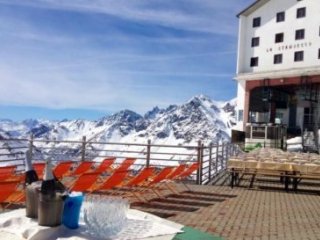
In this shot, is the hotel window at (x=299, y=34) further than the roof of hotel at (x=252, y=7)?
No

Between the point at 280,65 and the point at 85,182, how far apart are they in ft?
111

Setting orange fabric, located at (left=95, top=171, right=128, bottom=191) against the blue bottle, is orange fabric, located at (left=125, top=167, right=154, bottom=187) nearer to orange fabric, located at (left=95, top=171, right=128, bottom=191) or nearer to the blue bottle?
orange fabric, located at (left=95, top=171, right=128, bottom=191)

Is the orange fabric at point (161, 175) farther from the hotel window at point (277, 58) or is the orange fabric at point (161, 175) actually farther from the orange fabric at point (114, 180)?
the hotel window at point (277, 58)

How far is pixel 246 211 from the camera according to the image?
31.6 feet

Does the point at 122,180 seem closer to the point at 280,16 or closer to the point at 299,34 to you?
the point at 299,34

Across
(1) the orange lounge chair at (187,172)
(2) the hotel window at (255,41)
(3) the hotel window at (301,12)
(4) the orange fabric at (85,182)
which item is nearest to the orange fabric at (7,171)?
(4) the orange fabric at (85,182)

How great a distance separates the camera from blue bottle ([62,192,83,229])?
4394mm

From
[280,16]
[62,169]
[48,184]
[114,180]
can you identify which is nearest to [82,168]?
[62,169]

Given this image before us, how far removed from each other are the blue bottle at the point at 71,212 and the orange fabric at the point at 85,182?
3.97 m

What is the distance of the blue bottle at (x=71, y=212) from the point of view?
14.4 ft

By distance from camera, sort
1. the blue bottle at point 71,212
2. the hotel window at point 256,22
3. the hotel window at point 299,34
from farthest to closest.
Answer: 1. the hotel window at point 256,22
2. the hotel window at point 299,34
3. the blue bottle at point 71,212

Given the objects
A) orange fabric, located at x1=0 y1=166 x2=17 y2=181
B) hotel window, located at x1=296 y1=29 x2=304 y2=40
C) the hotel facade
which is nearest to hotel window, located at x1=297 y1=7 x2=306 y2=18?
the hotel facade

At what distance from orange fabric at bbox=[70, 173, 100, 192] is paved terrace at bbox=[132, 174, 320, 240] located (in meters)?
1.23

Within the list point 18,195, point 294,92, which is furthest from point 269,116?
point 18,195
